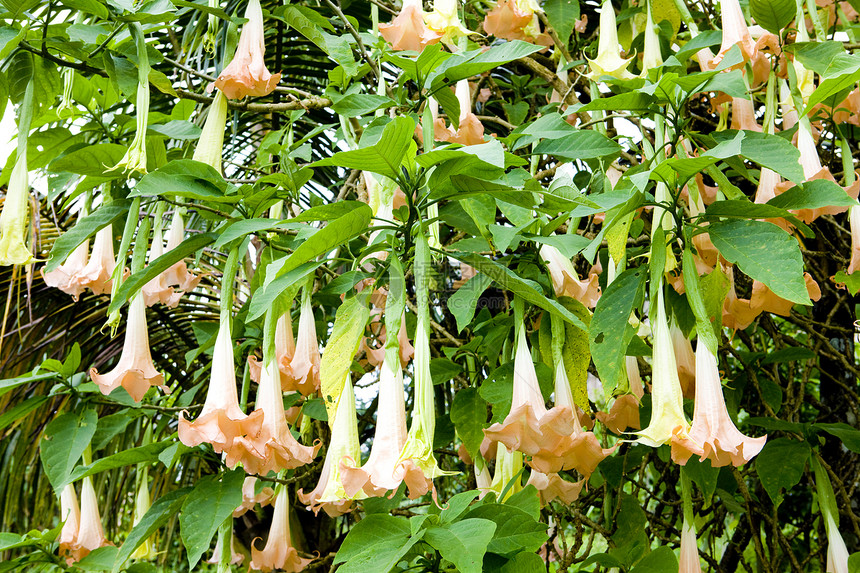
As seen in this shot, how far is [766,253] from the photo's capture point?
1.06 meters

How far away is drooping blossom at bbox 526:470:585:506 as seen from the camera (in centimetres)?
133

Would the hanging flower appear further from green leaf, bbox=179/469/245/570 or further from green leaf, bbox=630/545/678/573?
green leaf, bbox=630/545/678/573

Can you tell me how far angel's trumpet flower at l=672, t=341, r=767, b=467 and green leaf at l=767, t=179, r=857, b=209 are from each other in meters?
0.30

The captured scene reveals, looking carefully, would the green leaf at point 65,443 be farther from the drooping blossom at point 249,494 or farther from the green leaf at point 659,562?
the green leaf at point 659,562

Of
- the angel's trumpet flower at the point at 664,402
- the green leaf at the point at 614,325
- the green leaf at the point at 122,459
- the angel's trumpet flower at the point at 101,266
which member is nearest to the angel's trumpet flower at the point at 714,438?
the angel's trumpet flower at the point at 664,402

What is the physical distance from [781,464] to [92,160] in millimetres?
1458

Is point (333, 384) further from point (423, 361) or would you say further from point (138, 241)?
point (138, 241)

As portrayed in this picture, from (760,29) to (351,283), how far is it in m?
0.96

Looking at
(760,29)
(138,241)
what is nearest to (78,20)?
(138,241)

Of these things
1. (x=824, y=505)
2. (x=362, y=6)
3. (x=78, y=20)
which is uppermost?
(x=362, y=6)

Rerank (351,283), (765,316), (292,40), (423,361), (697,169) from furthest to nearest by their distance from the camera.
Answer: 1. (292,40)
2. (765,316)
3. (351,283)
4. (697,169)
5. (423,361)

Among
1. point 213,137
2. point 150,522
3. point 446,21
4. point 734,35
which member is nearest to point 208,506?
point 150,522

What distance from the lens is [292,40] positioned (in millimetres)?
2395

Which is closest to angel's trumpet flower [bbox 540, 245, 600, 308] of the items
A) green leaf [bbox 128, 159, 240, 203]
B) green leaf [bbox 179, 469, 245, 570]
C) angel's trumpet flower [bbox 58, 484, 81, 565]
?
green leaf [bbox 128, 159, 240, 203]
